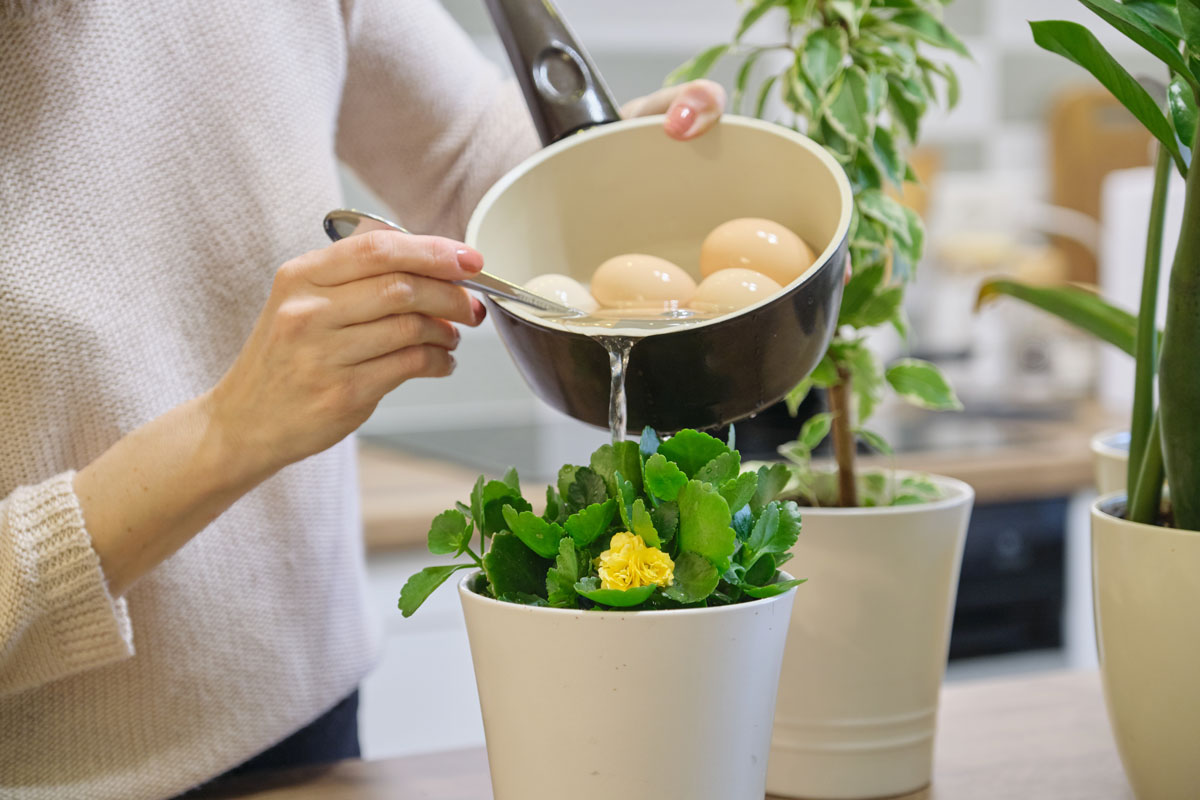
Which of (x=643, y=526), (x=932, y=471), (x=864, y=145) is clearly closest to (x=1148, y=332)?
(x=864, y=145)

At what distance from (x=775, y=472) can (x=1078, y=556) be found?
1324mm

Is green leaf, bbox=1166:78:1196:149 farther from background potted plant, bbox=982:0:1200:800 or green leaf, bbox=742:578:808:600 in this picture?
green leaf, bbox=742:578:808:600

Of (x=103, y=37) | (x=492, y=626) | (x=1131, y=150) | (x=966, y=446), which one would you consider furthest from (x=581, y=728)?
(x=1131, y=150)

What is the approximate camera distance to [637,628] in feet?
1.31

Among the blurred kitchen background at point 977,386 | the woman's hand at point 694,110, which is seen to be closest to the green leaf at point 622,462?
the woman's hand at point 694,110

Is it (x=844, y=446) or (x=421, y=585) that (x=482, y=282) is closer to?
(x=421, y=585)

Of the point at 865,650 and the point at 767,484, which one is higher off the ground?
the point at 767,484

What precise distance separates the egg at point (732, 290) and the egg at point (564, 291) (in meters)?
0.06

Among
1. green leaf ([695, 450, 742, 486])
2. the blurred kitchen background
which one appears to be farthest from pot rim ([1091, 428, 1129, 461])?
green leaf ([695, 450, 742, 486])

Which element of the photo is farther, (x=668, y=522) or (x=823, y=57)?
(x=823, y=57)

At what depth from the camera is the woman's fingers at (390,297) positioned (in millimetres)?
497

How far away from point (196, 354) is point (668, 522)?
387 mm

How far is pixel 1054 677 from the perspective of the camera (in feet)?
2.46

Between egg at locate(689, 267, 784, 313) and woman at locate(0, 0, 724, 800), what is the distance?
9 cm
